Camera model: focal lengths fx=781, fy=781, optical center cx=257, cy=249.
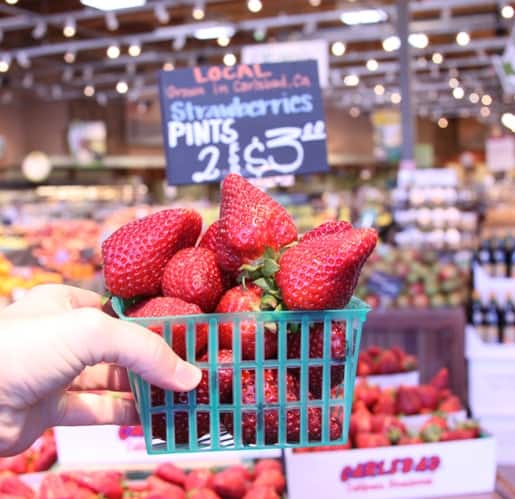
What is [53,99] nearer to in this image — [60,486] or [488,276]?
[488,276]

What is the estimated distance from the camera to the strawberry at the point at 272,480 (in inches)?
95.3

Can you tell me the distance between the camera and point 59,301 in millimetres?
1398

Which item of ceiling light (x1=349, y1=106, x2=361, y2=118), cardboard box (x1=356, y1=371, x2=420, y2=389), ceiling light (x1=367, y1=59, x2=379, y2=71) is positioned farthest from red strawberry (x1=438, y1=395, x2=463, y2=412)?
ceiling light (x1=349, y1=106, x2=361, y2=118)

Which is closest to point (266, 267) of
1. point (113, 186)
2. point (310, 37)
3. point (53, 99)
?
point (310, 37)

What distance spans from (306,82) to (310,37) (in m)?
9.97

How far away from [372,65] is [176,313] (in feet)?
50.4

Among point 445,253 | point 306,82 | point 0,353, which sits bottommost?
point 445,253

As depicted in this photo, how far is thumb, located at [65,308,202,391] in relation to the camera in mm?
1170

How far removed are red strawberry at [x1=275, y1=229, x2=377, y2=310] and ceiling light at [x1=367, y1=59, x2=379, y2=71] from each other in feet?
49.9

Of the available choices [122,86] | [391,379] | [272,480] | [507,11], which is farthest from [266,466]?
[122,86]

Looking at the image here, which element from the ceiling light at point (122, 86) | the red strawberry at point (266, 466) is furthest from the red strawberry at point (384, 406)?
the ceiling light at point (122, 86)

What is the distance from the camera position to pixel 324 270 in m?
1.29

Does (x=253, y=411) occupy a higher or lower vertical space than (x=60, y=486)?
higher

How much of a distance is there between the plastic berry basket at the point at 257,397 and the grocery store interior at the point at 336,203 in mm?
59
